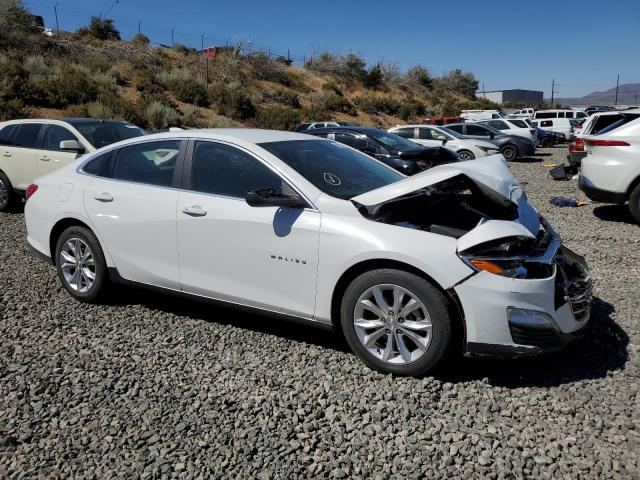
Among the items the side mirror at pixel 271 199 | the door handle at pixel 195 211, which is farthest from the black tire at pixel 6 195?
the side mirror at pixel 271 199

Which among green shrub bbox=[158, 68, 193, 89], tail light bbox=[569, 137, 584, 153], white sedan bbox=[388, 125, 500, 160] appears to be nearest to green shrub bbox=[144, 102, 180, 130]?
green shrub bbox=[158, 68, 193, 89]

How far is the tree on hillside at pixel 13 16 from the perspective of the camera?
30.8 metres

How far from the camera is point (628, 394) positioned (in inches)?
125

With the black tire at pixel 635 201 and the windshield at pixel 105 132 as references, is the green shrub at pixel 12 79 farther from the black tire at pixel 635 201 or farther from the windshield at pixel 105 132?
the black tire at pixel 635 201

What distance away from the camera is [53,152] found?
27.5 ft

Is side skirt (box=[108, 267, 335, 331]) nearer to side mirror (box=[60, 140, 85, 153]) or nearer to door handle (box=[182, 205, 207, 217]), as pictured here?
door handle (box=[182, 205, 207, 217])

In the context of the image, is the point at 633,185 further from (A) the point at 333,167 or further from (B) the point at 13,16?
(B) the point at 13,16

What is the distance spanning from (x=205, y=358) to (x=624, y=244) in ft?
18.7

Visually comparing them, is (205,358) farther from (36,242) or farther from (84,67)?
(84,67)

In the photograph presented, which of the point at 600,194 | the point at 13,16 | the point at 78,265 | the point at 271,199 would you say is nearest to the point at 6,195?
the point at 78,265

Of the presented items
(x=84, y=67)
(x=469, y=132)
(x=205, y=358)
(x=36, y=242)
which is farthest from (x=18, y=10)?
(x=205, y=358)

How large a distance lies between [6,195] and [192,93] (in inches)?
881

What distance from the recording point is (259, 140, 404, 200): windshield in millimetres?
3834

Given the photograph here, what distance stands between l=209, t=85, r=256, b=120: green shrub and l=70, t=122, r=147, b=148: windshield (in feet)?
68.7
